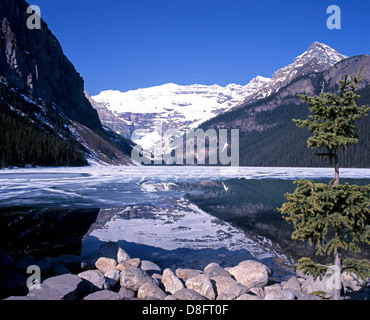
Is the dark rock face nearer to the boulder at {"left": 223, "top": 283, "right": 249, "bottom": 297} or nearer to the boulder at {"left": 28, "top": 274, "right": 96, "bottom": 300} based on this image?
the boulder at {"left": 28, "top": 274, "right": 96, "bottom": 300}

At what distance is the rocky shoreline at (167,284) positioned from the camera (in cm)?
812

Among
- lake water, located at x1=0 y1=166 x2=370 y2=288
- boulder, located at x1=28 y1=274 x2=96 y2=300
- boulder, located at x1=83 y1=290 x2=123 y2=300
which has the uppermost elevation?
boulder, located at x1=28 y1=274 x2=96 y2=300

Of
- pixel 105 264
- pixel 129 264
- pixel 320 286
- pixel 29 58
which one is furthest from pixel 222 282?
pixel 29 58

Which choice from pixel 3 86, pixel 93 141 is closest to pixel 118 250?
pixel 3 86

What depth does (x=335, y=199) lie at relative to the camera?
718cm

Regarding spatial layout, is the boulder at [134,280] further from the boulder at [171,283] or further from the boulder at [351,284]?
the boulder at [351,284]

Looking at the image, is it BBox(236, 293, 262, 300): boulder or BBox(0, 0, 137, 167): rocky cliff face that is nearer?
BBox(236, 293, 262, 300): boulder

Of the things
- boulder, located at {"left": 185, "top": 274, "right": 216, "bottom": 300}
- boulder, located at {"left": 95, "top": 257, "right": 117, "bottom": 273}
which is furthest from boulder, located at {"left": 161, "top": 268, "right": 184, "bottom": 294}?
boulder, located at {"left": 95, "top": 257, "right": 117, "bottom": 273}

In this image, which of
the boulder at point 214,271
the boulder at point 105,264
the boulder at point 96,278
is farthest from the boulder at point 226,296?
the boulder at point 105,264

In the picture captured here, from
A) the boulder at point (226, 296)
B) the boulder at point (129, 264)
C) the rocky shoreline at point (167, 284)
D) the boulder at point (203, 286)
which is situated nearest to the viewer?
the rocky shoreline at point (167, 284)

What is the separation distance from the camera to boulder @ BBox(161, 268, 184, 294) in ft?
30.1
